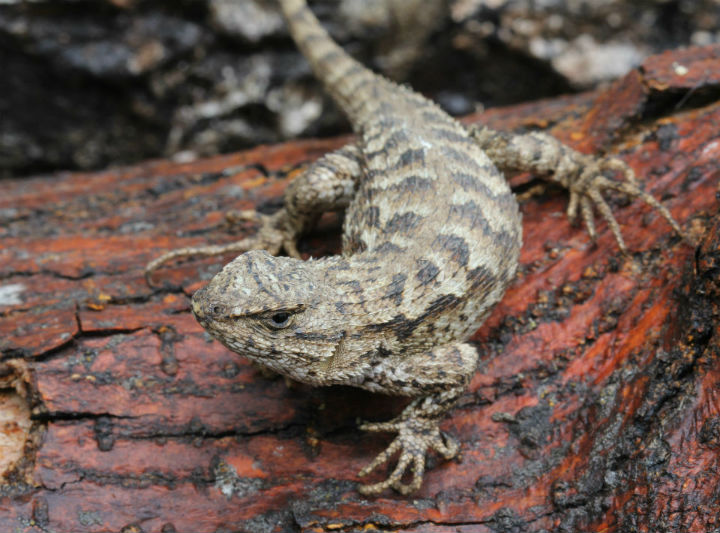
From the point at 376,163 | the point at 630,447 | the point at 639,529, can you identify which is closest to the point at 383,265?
the point at 376,163

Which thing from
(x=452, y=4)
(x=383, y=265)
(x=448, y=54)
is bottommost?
(x=383, y=265)

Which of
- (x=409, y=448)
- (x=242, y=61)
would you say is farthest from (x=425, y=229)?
(x=242, y=61)

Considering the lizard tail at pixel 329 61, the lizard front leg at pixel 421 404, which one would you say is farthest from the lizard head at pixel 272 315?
the lizard tail at pixel 329 61

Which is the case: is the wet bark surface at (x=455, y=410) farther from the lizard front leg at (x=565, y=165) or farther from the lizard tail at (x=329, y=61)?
the lizard tail at (x=329, y=61)

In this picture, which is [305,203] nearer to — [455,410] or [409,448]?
[455,410]

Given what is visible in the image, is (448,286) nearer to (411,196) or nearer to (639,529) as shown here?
(411,196)

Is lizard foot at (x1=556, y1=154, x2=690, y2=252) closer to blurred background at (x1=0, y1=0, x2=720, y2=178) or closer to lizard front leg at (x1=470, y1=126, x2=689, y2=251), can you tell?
lizard front leg at (x1=470, y1=126, x2=689, y2=251)

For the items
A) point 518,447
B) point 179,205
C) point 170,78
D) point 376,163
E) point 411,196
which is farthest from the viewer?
point 170,78

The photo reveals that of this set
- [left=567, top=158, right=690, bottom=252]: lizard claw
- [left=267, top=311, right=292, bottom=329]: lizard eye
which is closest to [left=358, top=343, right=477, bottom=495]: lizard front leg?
[left=267, top=311, right=292, bottom=329]: lizard eye
